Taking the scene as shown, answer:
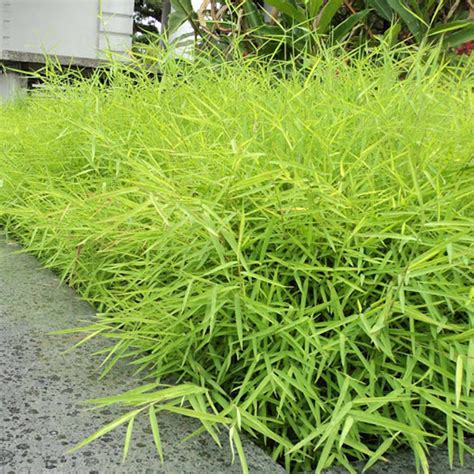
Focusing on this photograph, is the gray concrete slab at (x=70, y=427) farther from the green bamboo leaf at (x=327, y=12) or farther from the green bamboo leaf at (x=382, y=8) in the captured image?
the green bamboo leaf at (x=382, y=8)

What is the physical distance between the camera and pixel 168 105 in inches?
53.0

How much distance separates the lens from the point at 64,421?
70 cm

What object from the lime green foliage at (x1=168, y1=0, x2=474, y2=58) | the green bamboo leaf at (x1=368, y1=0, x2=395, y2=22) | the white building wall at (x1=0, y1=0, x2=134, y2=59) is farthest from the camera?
the white building wall at (x1=0, y1=0, x2=134, y2=59)

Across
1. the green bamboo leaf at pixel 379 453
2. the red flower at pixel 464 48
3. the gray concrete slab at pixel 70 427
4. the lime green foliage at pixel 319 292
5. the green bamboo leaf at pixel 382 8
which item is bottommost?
the gray concrete slab at pixel 70 427

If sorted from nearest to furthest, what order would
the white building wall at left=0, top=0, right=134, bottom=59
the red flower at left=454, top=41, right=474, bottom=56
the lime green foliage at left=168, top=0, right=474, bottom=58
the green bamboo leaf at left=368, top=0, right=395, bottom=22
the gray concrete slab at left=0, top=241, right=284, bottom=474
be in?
the gray concrete slab at left=0, top=241, right=284, bottom=474, the lime green foliage at left=168, top=0, right=474, bottom=58, the green bamboo leaf at left=368, top=0, right=395, bottom=22, the red flower at left=454, top=41, right=474, bottom=56, the white building wall at left=0, top=0, right=134, bottom=59

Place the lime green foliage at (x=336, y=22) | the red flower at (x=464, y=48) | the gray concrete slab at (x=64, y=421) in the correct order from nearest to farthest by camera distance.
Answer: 1. the gray concrete slab at (x=64, y=421)
2. the lime green foliage at (x=336, y=22)
3. the red flower at (x=464, y=48)

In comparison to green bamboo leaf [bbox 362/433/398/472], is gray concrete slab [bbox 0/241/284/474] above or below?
below

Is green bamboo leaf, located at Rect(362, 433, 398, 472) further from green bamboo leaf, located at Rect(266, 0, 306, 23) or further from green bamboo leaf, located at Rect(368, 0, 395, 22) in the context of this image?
green bamboo leaf, located at Rect(368, 0, 395, 22)

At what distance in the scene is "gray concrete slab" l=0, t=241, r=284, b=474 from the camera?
24.9 inches

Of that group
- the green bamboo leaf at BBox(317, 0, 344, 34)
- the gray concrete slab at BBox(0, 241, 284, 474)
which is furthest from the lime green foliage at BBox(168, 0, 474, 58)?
the gray concrete slab at BBox(0, 241, 284, 474)

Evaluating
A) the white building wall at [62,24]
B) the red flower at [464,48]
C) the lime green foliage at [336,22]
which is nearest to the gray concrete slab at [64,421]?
the lime green foliage at [336,22]

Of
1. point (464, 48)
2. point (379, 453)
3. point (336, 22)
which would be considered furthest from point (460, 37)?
point (379, 453)

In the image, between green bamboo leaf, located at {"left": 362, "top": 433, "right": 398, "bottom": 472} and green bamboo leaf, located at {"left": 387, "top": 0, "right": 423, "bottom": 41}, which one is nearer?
green bamboo leaf, located at {"left": 362, "top": 433, "right": 398, "bottom": 472}

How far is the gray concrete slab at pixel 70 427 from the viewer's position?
632 mm
